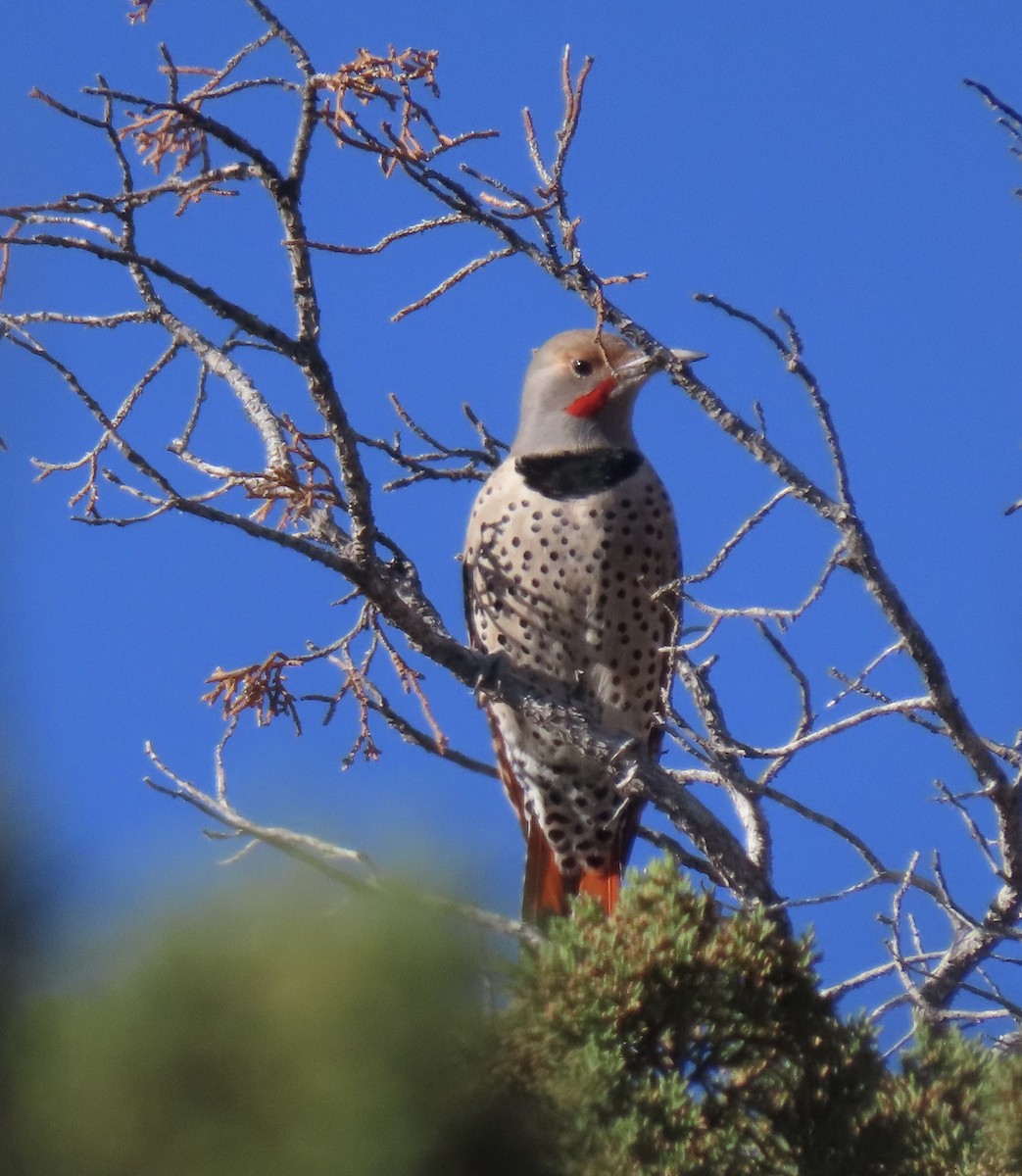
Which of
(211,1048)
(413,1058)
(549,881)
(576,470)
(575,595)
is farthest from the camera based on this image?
(549,881)

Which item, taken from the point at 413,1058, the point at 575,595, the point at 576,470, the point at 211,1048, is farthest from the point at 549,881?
the point at 211,1048

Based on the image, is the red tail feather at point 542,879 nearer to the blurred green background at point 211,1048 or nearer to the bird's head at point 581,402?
the bird's head at point 581,402

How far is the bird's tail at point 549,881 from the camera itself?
15.8 feet

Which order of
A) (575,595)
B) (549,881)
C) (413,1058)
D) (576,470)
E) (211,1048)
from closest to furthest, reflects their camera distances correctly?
(211,1048)
(413,1058)
(575,595)
(576,470)
(549,881)

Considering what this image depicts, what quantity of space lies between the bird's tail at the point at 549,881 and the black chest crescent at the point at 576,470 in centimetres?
111

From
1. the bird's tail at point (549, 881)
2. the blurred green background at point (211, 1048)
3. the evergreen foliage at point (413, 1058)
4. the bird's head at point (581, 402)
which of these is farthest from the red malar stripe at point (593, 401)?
the blurred green background at point (211, 1048)

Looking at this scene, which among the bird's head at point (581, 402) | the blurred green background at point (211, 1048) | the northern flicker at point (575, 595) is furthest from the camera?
the bird's head at point (581, 402)

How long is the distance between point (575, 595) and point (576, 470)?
419 millimetres

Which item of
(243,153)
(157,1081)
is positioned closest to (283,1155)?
(157,1081)

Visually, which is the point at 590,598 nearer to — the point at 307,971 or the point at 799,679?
the point at 799,679

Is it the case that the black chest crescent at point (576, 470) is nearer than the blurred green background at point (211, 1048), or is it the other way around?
the blurred green background at point (211, 1048)

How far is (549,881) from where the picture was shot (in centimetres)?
495

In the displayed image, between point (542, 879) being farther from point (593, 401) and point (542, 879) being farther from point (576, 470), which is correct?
point (593, 401)

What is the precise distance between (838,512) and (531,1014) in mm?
1356
